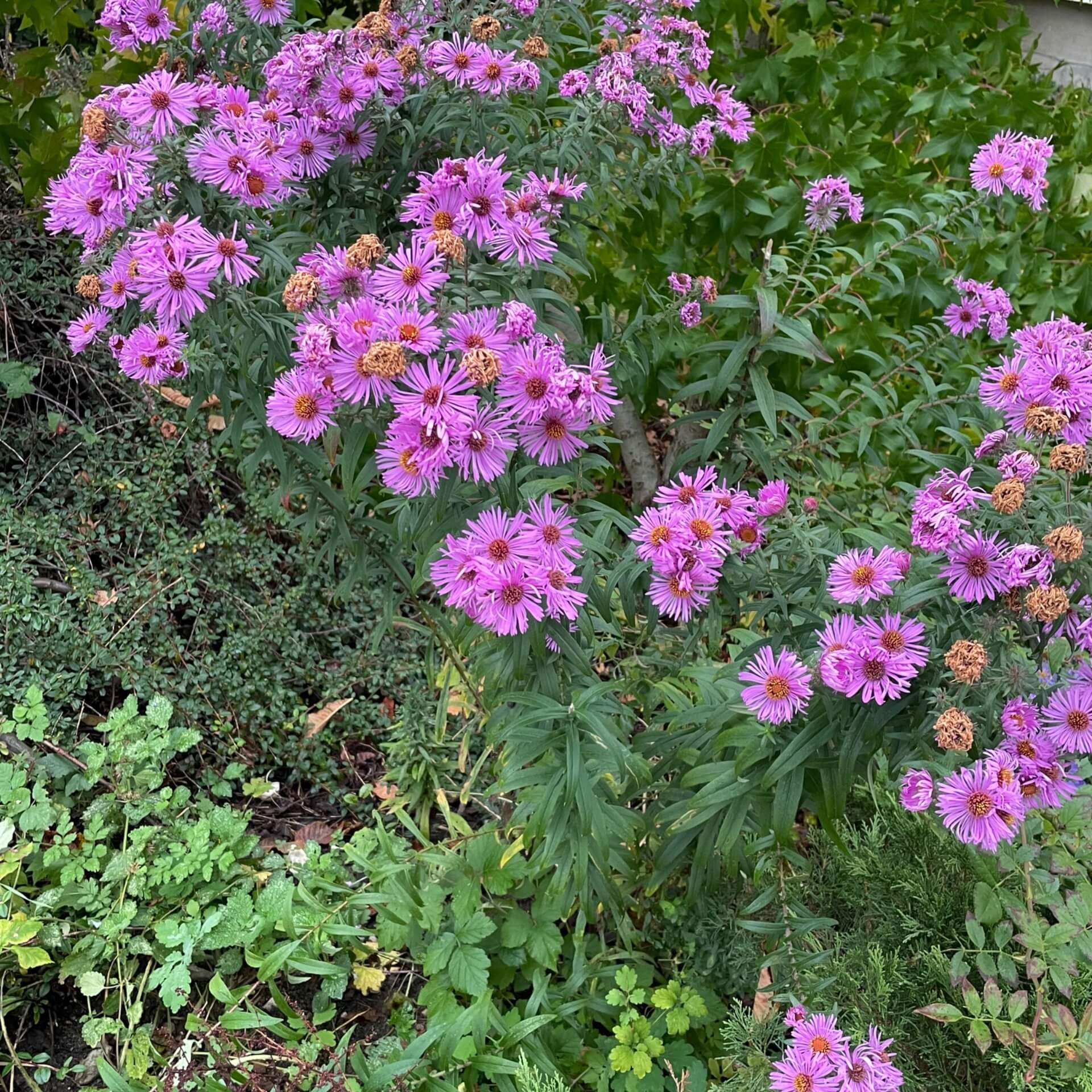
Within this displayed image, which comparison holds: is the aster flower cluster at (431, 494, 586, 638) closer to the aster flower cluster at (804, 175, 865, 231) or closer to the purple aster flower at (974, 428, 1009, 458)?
the purple aster flower at (974, 428, 1009, 458)

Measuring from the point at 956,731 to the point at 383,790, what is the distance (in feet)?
5.31

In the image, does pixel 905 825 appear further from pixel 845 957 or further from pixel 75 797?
pixel 75 797

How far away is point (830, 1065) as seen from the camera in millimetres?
1161

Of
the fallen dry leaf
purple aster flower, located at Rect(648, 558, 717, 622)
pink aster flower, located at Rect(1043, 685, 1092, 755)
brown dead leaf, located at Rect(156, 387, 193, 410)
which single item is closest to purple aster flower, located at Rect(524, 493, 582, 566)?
purple aster flower, located at Rect(648, 558, 717, 622)

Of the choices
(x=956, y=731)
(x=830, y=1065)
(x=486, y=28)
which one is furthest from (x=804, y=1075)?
(x=486, y=28)

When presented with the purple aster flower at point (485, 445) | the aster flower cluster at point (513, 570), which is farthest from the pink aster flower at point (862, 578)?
the purple aster flower at point (485, 445)

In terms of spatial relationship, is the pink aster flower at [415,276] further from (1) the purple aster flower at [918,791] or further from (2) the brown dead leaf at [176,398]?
(2) the brown dead leaf at [176,398]

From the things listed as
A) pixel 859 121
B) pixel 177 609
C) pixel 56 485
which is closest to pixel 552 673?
pixel 177 609

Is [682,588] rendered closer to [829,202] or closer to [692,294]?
[692,294]

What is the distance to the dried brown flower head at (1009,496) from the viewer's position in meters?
1.01

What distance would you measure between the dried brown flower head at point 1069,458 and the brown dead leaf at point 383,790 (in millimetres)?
1705

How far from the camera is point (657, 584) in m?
1.28

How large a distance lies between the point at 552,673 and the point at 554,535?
24 centimetres

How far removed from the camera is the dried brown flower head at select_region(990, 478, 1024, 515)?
101 cm
